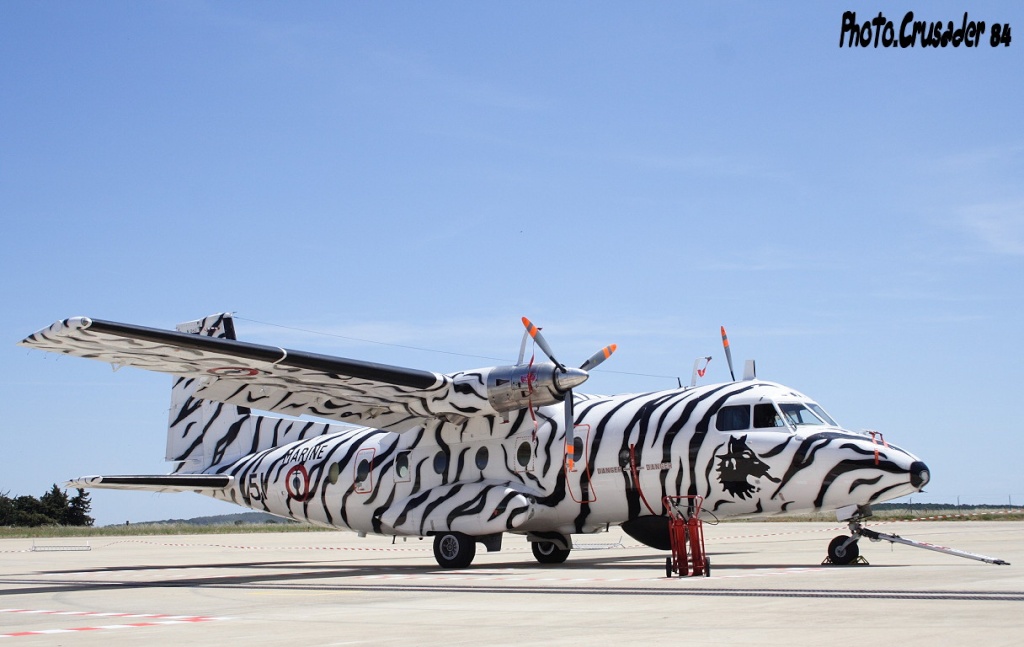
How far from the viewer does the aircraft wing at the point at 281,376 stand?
16594 mm

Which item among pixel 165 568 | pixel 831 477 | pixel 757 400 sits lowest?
pixel 165 568

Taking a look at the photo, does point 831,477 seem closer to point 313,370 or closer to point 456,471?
point 456,471

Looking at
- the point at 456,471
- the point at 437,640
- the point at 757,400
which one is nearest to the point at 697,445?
the point at 757,400

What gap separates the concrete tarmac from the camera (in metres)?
8.28

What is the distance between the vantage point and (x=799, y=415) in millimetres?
17688

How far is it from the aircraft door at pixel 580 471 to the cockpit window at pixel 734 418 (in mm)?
2651

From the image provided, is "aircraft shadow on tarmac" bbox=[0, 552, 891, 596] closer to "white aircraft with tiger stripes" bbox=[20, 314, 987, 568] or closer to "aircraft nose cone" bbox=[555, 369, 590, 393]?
"white aircraft with tiger stripes" bbox=[20, 314, 987, 568]

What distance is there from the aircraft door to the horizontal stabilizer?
9.54 meters

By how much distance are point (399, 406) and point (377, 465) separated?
6.47ft

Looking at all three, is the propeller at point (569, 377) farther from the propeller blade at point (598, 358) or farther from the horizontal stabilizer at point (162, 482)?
the horizontal stabilizer at point (162, 482)

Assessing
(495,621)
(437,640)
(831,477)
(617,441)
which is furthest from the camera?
(617,441)

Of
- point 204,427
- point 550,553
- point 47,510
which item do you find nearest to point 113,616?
point 550,553

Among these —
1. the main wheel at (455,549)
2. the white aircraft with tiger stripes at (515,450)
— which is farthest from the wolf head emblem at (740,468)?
the main wheel at (455,549)

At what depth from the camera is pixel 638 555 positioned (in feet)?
77.6
